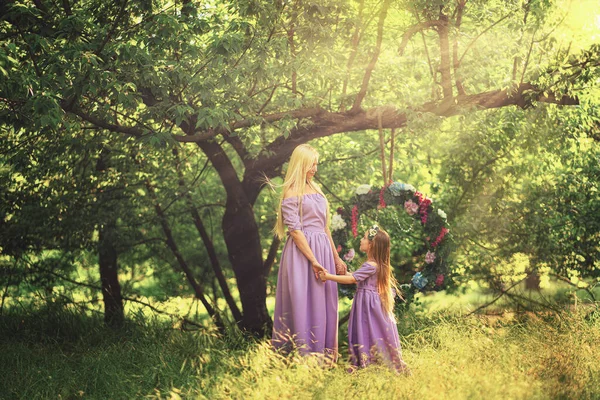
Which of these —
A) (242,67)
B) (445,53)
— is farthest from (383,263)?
(445,53)

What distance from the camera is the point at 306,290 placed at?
19.0 ft

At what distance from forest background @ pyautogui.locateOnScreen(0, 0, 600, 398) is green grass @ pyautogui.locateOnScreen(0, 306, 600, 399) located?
3cm

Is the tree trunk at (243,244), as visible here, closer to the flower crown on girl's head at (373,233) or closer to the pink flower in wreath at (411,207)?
the pink flower in wreath at (411,207)

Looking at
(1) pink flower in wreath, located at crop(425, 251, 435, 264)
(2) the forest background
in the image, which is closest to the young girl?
Answer: (2) the forest background

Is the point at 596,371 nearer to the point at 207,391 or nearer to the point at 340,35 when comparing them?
the point at 207,391

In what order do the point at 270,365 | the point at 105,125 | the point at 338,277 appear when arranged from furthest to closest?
1. the point at 105,125
2. the point at 338,277
3. the point at 270,365

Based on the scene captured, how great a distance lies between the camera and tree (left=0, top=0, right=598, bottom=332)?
6180 mm

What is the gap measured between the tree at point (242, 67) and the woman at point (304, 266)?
111 cm

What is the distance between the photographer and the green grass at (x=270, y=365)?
4.49 m

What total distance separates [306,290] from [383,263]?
71 centimetres

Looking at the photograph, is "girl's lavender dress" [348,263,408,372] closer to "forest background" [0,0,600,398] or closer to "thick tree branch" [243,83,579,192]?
"forest background" [0,0,600,398]

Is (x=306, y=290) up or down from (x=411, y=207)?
down

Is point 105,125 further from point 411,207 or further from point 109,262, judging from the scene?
point 109,262

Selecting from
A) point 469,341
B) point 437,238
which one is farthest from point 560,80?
point 469,341
